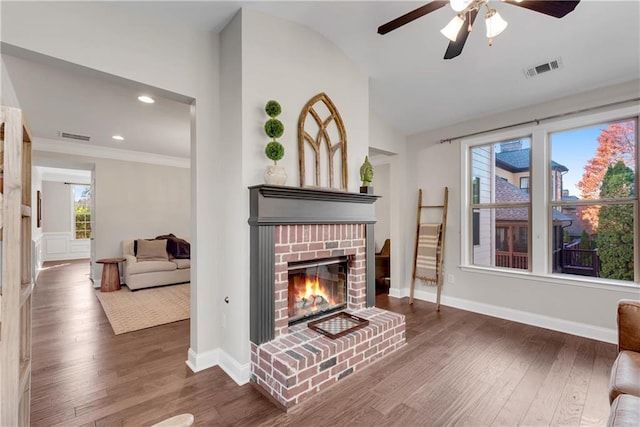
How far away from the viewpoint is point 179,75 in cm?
237

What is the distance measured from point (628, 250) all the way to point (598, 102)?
5.15 feet

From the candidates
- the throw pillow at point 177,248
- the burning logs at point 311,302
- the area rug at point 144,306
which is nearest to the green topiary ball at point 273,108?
the burning logs at point 311,302

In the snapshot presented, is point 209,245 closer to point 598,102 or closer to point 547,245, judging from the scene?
point 547,245

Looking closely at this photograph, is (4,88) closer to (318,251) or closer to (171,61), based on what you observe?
(171,61)

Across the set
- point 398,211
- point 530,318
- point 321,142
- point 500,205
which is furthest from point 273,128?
point 530,318

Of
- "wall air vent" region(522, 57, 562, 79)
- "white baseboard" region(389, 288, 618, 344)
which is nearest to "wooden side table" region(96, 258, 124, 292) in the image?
"white baseboard" region(389, 288, 618, 344)

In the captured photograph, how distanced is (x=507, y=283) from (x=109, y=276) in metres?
6.01

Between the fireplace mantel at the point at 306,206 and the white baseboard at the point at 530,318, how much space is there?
202 cm

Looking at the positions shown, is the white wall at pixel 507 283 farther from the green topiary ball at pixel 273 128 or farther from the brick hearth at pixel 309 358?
the green topiary ball at pixel 273 128

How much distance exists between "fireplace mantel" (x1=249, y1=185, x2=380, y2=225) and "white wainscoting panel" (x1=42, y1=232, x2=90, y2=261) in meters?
9.42

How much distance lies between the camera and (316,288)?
2883 millimetres

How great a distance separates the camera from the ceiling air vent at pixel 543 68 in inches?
112

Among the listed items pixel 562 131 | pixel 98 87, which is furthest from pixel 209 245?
pixel 562 131

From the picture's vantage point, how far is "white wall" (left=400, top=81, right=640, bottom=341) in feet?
9.86
